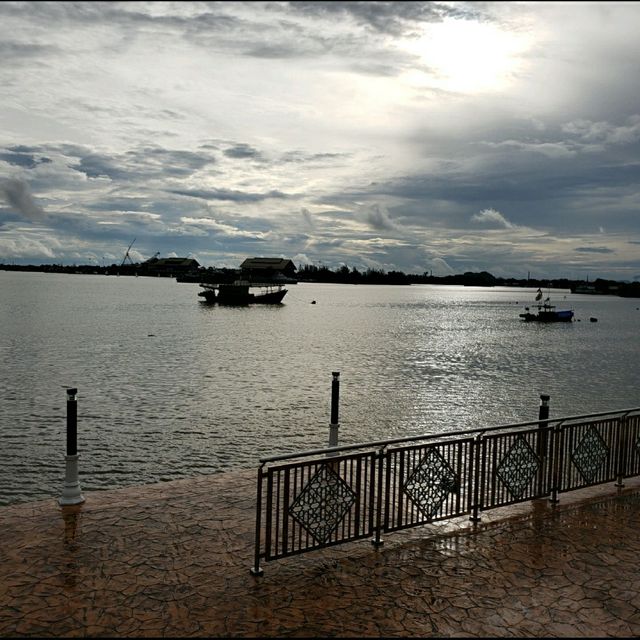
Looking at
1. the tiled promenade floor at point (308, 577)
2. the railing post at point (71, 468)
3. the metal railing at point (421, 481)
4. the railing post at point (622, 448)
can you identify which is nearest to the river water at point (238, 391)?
the railing post at point (71, 468)

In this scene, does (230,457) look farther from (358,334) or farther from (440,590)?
(358,334)

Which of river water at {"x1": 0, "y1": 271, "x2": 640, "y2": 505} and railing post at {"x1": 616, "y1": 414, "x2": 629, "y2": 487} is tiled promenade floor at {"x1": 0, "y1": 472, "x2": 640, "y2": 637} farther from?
Answer: river water at {"x1": 0, "y1": 271, "x2": 640, "y2": 505}

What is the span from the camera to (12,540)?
25.3ft

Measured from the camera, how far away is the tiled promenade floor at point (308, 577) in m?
5.79

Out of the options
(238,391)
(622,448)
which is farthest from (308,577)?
(238,391)

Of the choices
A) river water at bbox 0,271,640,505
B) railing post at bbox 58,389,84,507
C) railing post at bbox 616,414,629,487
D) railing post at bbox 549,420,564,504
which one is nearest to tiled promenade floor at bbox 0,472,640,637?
railing post at bbox 58,389,84,507

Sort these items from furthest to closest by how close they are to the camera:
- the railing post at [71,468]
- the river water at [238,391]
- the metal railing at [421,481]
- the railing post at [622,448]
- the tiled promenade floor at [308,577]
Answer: the river water at [238,391] < the railing post at [622,448] < the railing post at [71,468] < the metal railing at [421,481] < the tiled promenade floor at [308,577]

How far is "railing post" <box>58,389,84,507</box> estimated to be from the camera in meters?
9.26

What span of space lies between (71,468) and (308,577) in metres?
4.74

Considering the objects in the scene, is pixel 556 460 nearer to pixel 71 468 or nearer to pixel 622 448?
pixel 622 448

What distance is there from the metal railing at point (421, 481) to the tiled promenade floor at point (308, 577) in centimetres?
28

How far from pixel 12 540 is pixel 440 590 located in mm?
5405

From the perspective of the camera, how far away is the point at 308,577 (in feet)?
22.4

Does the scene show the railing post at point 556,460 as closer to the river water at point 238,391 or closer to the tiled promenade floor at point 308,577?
the tiled promenade floor at point 308,577
